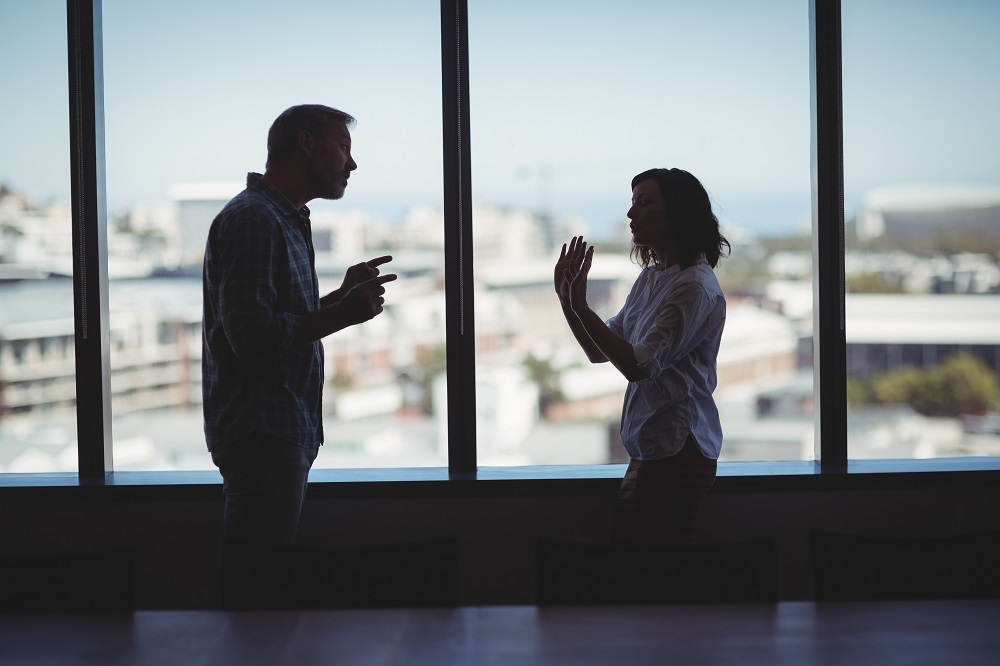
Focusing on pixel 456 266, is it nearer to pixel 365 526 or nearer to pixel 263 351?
pixel 365 526

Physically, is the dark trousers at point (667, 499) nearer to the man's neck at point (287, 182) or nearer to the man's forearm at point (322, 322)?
the man's forearm at point (322, 322)

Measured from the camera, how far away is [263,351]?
6.28ft

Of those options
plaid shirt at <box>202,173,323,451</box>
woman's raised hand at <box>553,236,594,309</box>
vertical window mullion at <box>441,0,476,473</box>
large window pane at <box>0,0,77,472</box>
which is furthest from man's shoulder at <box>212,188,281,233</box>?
large window pane at <box>0,0,77,472</box>

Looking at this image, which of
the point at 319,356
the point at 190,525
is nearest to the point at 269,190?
the point at 319,356

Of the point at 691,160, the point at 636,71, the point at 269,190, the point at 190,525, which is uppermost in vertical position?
the point at 636,71

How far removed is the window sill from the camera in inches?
110

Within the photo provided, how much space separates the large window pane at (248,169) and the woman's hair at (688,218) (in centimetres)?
97

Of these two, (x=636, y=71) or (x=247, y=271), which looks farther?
(x=636, y=71)

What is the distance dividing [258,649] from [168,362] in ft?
6.16

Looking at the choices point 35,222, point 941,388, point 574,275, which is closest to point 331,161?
point 574,275

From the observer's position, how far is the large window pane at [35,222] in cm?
294

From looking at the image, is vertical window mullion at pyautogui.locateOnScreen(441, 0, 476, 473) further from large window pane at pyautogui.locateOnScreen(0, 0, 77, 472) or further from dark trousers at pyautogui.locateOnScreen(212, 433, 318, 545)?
large window pane at pyautogui.locateOnScreen(0, 0, 77, 472)

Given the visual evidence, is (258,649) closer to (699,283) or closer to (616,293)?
(699,283)

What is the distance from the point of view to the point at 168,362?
2938mm
